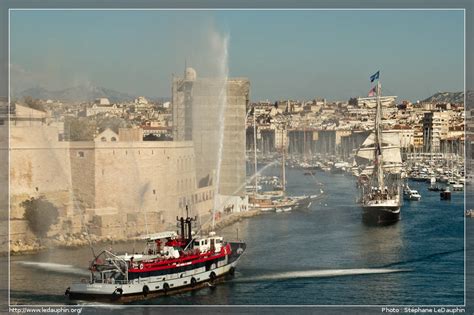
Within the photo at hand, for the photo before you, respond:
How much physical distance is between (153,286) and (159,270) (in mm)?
135

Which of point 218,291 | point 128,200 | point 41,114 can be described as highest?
point 41,114

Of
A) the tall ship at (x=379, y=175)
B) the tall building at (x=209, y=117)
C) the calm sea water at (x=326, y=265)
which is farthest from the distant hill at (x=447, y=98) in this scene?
the tall building at (x=209, y=117)

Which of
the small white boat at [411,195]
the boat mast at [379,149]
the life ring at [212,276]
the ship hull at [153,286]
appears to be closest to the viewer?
the ship hull at [153,286]

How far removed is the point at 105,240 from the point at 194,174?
140 centimetres

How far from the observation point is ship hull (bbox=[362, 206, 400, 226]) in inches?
462

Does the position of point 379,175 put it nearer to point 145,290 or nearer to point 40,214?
point 40,214

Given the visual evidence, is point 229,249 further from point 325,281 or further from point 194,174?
point 194,174

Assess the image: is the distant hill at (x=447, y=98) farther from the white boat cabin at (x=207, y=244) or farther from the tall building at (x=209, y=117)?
the white boat cabin at (x=207, y=244)

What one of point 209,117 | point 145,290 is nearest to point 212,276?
point 145,290

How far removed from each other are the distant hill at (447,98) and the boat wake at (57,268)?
379 centimetres

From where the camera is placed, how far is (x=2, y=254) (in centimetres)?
859

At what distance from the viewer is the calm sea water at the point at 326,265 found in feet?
24.1

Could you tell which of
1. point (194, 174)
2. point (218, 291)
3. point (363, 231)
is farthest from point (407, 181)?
point (218, 291)

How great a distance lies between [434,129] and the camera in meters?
14.6
